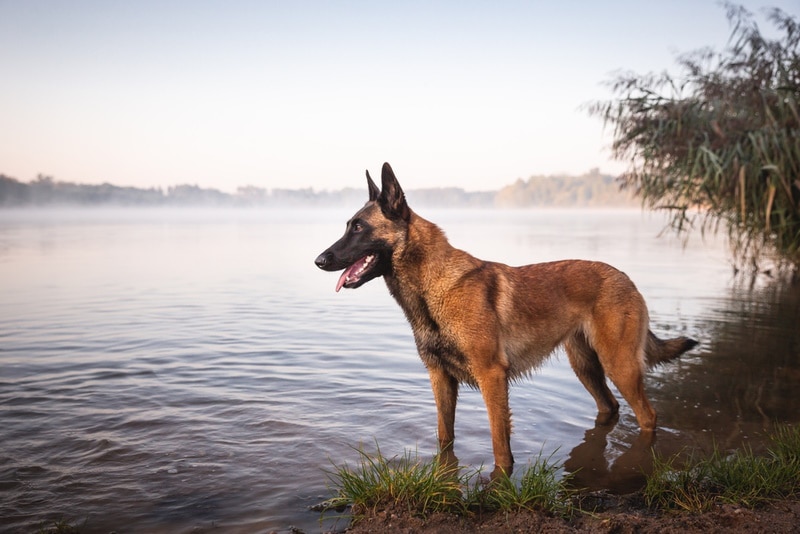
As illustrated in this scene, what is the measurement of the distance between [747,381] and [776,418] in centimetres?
151

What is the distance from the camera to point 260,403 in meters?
6.61

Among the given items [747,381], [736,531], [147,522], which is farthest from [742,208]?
[147,522]

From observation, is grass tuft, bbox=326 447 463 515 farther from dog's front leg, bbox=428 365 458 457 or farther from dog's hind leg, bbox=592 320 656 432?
dog's hind leg, bbox=592 320 656 432

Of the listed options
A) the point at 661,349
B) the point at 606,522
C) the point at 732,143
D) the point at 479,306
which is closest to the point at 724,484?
the point at 606,522

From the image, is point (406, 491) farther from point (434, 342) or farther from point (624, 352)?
point (624, 352)

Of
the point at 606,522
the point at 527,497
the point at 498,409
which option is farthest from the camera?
the point at 498,409

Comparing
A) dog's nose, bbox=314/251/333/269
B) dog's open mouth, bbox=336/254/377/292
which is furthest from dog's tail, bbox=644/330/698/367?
dog's nose, bbox=314/251/333/269

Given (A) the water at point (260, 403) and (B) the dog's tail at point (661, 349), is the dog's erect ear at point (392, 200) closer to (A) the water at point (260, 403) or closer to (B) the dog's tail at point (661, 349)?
(A) the water at point (260, 403)

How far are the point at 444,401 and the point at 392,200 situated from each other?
1727 mm

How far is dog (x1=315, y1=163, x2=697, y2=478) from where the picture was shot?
15.1 ft

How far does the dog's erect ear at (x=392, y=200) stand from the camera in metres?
4.59

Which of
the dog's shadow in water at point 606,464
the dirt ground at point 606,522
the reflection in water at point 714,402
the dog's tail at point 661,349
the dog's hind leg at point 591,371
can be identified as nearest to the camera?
the dirt ground at point 606,522

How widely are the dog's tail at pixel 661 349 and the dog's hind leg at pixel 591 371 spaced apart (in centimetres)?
48

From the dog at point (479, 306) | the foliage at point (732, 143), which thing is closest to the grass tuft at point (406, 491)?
the dog at point (479, 306)
